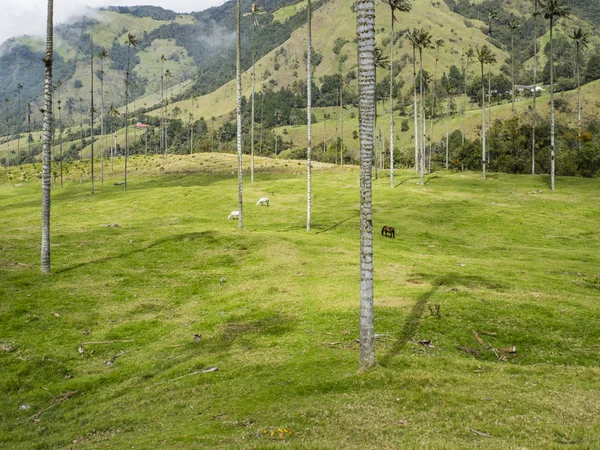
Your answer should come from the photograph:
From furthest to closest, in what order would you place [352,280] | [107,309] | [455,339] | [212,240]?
[212,240] → [352,280] → [107,309] → [455,339]

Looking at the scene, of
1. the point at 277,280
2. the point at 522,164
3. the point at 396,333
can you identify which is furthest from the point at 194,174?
the point at 396,333

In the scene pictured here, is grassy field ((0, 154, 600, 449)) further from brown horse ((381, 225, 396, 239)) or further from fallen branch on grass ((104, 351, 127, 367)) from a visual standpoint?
brown horse ((381, 225, 396, 239))

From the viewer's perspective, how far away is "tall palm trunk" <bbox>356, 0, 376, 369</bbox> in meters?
15.1

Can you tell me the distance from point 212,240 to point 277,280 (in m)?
12.4

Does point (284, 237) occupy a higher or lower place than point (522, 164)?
lower

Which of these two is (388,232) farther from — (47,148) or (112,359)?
(112,359)

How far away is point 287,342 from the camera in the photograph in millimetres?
20859

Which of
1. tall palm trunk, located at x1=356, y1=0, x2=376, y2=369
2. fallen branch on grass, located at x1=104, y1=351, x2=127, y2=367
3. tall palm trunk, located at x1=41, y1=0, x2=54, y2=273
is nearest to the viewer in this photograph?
tall palm trunk, located at x1=356, y1=0, x2=376, y2=369

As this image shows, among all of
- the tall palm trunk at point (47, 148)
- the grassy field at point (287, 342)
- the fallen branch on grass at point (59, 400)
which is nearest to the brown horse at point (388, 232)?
the grassy field at point (287, 342)

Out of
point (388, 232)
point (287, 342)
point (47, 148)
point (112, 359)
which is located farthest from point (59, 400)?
point (388, 232)

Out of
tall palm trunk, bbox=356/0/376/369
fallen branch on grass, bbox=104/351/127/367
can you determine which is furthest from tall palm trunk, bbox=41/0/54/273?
tall palm trunk, bbox=356/0/376/369

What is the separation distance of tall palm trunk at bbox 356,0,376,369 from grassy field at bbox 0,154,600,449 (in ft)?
5.06

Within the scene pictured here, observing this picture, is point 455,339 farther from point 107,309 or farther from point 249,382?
point 107,309

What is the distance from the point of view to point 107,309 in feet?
88.3
